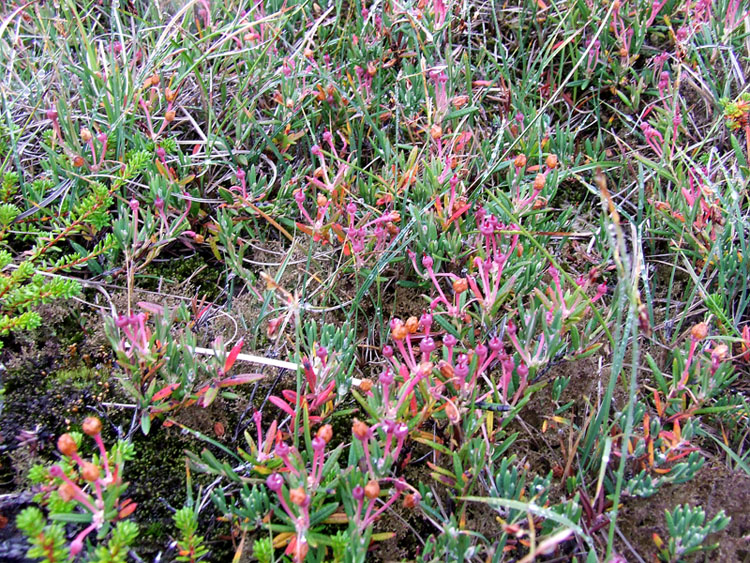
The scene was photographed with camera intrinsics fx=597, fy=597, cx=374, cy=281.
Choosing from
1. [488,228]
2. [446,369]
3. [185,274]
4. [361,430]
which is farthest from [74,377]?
[488,228]

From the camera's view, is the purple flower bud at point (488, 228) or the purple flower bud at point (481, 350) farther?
the purple flower bud at point (488, 228)

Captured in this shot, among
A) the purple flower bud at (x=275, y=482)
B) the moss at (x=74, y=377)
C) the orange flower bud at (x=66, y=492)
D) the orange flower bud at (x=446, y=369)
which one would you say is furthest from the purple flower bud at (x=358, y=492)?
the moss at (x=74, y=377)

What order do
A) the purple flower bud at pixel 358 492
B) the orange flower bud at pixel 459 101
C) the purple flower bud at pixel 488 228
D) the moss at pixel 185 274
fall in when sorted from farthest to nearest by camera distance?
the orange flower bud at pixel 459 101
the moss at pixel 185 274
the purple flower bud at pixel 488 228
the purple flower bud at pixel 358 492

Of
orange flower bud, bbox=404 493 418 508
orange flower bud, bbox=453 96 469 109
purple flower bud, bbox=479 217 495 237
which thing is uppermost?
orange flower bud, bbox=453 96 469 109

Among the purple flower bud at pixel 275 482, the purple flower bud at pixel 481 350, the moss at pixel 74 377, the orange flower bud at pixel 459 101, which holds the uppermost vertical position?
the orange flower bud at pixel 459 101

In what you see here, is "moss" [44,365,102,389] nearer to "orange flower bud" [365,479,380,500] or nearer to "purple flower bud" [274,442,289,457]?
"purple flower bud" [274,442,289,457]

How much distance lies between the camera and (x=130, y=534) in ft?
4.50

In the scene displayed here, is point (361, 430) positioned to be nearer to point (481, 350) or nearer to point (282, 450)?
point (282, 450)

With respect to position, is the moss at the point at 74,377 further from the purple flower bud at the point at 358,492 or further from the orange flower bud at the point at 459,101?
the orange flower bud at the point at 459,101

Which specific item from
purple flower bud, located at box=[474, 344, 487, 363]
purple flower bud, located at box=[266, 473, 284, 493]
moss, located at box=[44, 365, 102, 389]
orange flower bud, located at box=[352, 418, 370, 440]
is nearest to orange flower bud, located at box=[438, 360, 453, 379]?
purple flower bud, located at box=[474, 344, 487, 363]

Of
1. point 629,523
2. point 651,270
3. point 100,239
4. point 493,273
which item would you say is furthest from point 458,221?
point 100,239

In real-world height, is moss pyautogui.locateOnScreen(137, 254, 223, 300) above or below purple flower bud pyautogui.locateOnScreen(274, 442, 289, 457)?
below

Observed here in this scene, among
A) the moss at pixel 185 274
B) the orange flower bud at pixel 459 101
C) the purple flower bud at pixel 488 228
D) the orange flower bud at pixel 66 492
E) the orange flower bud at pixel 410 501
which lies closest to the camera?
the orange flower bud at pixel 66 492

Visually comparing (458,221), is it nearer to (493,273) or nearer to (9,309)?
(493,273)
